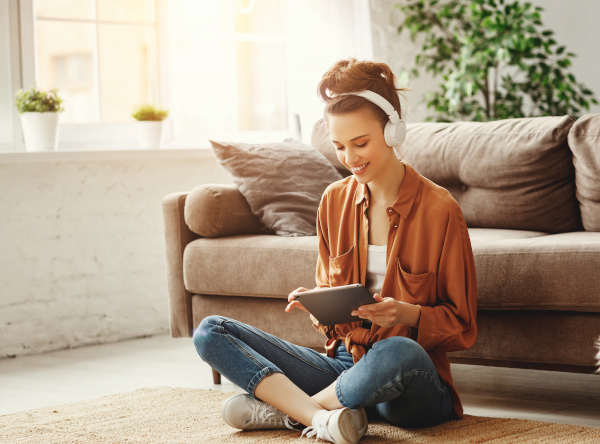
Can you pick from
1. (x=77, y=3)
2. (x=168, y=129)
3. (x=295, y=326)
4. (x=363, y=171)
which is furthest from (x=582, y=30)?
(x=363, y=171)

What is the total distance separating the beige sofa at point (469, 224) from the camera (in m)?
2.31

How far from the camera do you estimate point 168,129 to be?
408 cm

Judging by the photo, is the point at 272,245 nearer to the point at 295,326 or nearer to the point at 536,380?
the point at 295,326

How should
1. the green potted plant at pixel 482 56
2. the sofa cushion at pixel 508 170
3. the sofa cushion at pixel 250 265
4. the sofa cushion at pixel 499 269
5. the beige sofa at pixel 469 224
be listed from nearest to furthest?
the sofa cushion at pixel 499 269
the beige sofa at pixel 469 224
the sofa cushion at pixel 250 265
the sofa cushion at pixel 508 170
the green potted plant at pixel 482 56

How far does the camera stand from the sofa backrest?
279cm

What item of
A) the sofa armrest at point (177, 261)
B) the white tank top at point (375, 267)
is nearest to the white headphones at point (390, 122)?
the white tank top at point (375, 267)

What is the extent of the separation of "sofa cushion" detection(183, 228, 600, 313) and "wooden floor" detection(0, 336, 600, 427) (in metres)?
0.30

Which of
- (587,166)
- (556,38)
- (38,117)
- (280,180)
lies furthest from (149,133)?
(556,38)

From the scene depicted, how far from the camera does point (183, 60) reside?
13.5 ft

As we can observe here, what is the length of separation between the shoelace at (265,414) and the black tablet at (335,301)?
0.27 metres

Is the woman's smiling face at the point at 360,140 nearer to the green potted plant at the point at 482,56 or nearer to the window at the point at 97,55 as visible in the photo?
the window at the point at 97,55

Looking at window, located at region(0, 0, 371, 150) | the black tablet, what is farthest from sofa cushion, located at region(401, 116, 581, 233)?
window, located at region(0, 0, 371, 150)

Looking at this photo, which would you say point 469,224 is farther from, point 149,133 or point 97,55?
point 97,55

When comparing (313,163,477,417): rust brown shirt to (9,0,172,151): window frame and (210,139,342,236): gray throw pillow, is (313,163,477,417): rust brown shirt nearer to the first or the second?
(210,139,342,236): gray throw pillow
